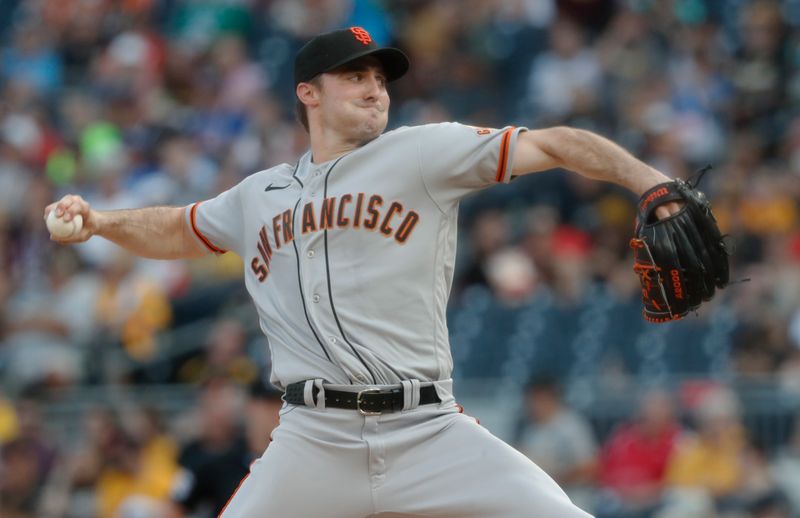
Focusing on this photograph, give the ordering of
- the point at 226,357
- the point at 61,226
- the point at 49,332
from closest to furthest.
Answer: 1. the point at 61,226
2. the point at 226,357
3. the point at 49,332

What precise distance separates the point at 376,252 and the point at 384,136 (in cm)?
40

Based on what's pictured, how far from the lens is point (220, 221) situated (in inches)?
195

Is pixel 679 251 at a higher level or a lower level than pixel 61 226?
lower

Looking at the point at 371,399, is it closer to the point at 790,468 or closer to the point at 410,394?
the point at 410,394

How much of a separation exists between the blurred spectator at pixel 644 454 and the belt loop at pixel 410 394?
167 inches

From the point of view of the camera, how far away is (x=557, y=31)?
12.2 metres

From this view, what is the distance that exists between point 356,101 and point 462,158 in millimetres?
503

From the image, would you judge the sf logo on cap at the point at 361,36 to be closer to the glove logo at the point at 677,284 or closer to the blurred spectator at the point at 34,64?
the glove logo at the point at 677,284

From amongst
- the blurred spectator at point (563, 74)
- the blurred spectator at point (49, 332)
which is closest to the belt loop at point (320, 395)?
the blurred spectator at point (49, 332)

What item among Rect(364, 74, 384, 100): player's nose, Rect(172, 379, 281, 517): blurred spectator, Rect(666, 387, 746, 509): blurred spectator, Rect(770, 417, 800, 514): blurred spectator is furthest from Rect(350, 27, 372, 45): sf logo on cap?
Rect(770, 417, 800, 514): blurred spectator

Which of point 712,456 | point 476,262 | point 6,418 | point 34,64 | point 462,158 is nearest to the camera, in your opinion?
point 462,158

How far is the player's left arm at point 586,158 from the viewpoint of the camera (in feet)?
13.4

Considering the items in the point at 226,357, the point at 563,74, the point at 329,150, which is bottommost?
the point at 226,357

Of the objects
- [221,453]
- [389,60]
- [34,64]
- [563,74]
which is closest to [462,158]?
[389,60]
